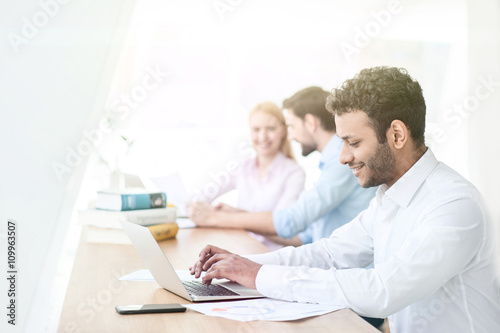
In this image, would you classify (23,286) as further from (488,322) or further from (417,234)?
(488,322)

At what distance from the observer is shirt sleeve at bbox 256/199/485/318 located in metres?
1.24

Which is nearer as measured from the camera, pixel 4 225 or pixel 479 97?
pixel 4 225

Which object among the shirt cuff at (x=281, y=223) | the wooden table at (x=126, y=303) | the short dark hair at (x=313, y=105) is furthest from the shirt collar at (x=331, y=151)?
the wooden table at (x=126, y=303)

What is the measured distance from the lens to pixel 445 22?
5.33 m

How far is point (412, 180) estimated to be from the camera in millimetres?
1450

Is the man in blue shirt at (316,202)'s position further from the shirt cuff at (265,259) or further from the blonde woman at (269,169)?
the shirt cuff at (265,259)

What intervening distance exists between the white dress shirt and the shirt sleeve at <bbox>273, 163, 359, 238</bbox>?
3.68ft

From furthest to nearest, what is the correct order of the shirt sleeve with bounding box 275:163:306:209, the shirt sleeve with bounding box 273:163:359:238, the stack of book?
the shirt sleeve with bounding box 275:163:306:209 < the shirt sleeve with bounding box 273:163:359:238 < the stack of book

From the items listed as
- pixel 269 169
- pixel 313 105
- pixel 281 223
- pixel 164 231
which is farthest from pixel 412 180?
pixel 269 169

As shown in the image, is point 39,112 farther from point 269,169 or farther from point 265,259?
point 269,169

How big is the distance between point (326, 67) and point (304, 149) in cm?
242

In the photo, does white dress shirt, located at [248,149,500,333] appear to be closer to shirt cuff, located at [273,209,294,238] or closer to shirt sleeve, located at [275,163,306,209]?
shirt cuff, located at [273,209,294,238]

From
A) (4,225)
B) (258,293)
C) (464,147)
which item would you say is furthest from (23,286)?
(464,147)

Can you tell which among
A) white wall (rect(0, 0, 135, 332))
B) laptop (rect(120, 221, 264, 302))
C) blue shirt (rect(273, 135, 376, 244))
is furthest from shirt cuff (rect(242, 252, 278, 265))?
blue shirt (rect(273, 135, 376, 244))
